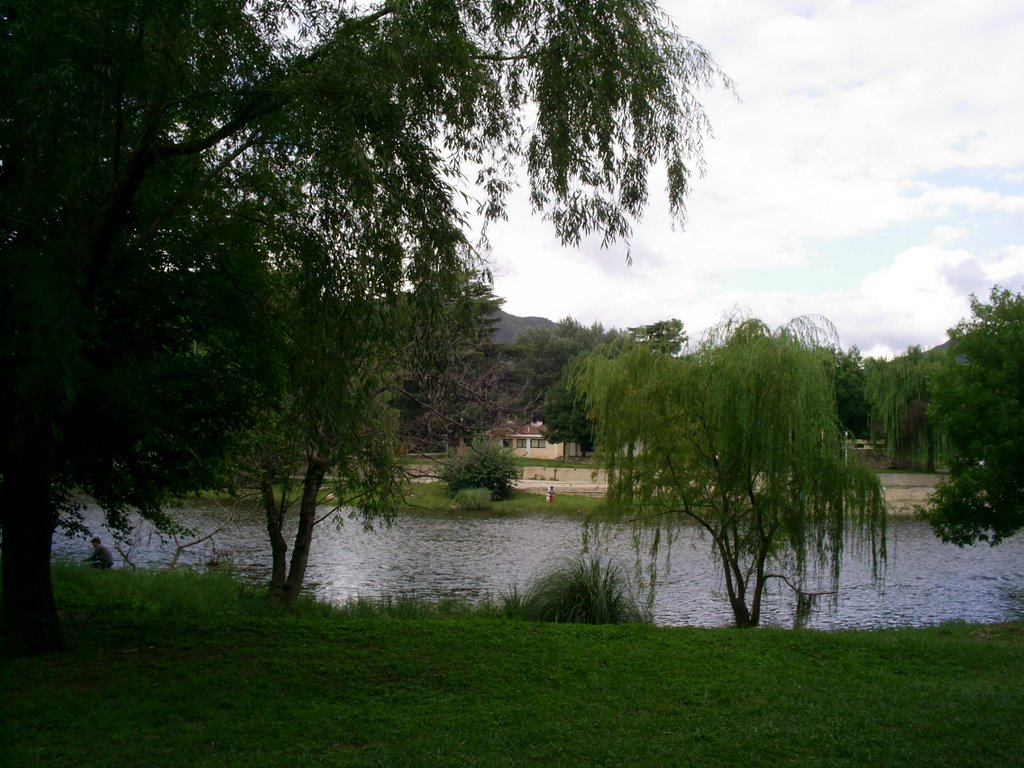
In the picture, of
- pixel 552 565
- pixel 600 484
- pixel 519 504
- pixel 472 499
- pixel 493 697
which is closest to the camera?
pixel 493 697

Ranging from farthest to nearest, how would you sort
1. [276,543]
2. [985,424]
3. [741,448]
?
1. [985,424]
2. [276,543]
3. [741,448]

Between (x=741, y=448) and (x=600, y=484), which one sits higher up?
(x=741, y=448)

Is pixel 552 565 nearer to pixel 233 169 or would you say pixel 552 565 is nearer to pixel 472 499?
pixel 233 169

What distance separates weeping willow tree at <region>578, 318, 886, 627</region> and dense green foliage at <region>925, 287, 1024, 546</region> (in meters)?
3.95

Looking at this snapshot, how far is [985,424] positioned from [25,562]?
645 inches

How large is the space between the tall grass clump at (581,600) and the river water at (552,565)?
1657 millimetres

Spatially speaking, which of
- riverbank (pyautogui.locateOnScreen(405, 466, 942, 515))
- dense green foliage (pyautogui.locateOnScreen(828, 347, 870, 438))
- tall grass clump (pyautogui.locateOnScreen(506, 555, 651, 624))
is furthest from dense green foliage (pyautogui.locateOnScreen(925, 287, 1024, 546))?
dense green foliage (pyautogui.locateOnScreen(828, 347, 870, 438))

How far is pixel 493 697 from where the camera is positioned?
6523mm

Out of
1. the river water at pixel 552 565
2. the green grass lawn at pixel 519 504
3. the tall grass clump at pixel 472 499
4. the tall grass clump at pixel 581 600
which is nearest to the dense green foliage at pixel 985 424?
the river water at pixel 552 565

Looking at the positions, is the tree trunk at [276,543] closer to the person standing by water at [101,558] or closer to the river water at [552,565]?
the river water at [552,565]

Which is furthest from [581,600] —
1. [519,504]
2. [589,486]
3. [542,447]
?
[542,447]

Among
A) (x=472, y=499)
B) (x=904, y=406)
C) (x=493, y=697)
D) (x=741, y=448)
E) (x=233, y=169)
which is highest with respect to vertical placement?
(x=233, y=169)

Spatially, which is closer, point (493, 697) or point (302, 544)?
point (493, 697)

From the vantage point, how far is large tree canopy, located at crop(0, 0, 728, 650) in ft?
19.8
